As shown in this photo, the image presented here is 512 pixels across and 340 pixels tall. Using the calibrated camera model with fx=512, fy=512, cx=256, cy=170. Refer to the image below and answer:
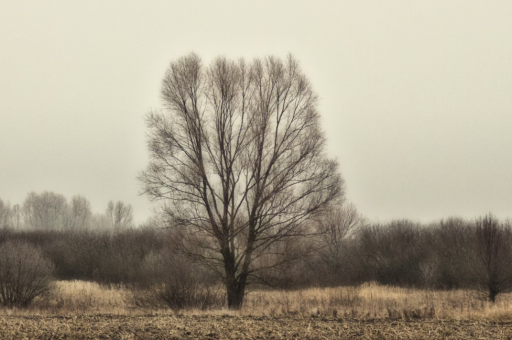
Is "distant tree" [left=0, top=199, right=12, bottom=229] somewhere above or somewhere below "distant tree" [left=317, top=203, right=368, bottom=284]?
above

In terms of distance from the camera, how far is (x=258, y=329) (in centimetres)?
1223

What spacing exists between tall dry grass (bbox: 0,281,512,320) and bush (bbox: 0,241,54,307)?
0.61m

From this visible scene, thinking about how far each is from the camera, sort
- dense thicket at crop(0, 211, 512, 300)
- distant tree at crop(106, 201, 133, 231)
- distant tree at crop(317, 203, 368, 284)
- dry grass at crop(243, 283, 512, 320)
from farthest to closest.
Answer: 1. distant tree at crop(106, 201, 133, 231)
2. distant tree at crop(317, 203, 368, 284)
3. dense thicket at crop(0, 211, 512, 300)
4. dry grass at crop(243, 283, 512, 320)

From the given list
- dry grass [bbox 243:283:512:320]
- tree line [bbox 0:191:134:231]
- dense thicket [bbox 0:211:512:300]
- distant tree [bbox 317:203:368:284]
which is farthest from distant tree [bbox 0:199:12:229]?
dry grass [bbox 243:283:512:320]

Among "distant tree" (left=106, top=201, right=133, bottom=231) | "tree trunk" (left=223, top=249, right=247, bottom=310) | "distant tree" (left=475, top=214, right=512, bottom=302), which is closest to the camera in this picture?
"tree trunk" (left=223, top=249, right=247, bottom=310)

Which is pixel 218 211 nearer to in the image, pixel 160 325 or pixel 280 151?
pixel 280 151

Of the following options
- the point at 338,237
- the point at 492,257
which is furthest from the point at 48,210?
the point at 492,257

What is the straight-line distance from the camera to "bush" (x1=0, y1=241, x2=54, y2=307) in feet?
74.6

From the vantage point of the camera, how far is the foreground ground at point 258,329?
11.6m

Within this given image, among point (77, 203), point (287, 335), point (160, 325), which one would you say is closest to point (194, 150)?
point (160, 325)

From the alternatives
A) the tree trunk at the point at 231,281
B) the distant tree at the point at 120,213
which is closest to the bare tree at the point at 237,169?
the tree trunk at the point at 231,281

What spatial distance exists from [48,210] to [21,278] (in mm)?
101345

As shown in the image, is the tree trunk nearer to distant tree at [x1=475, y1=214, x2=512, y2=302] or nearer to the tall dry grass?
the tall dry grass

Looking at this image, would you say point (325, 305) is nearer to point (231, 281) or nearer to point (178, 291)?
point (231, 281)
